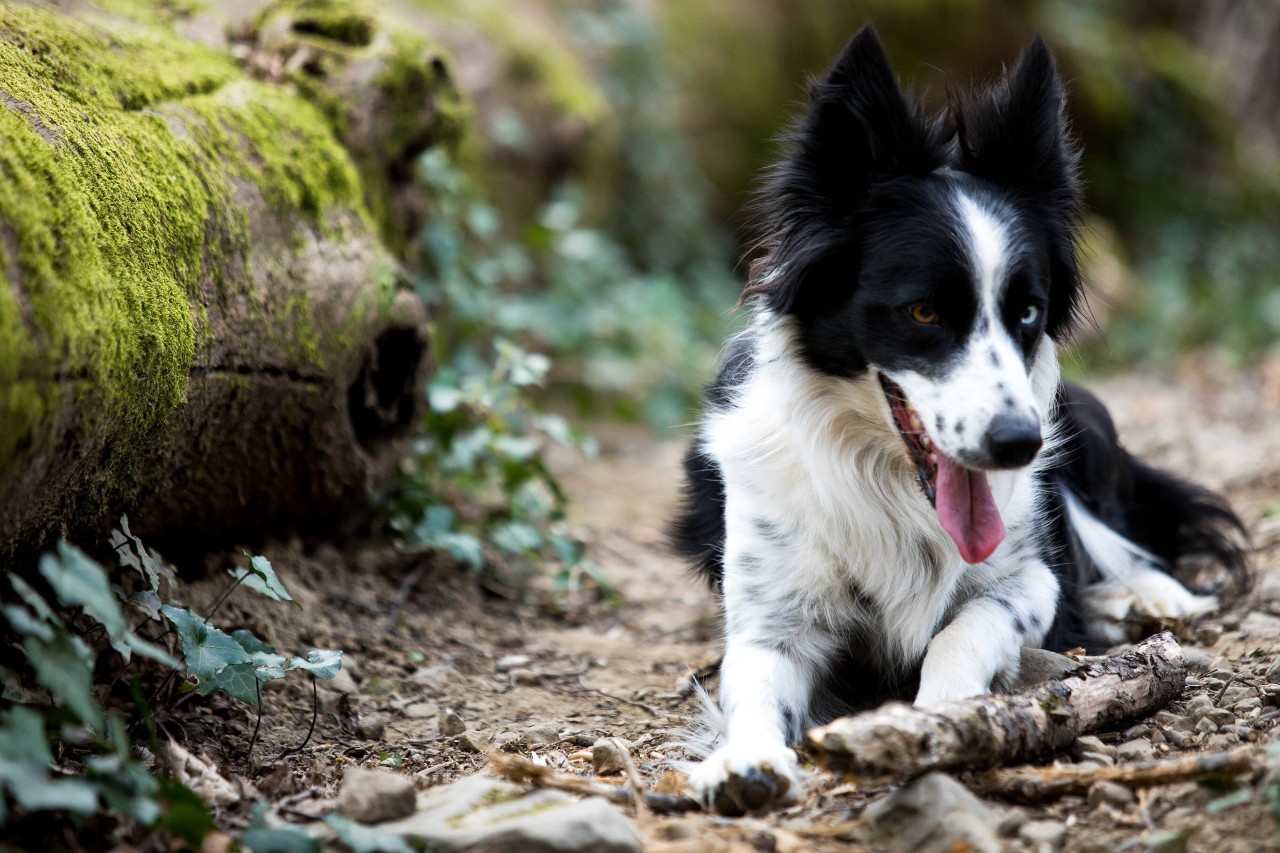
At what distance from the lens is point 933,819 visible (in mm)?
2352

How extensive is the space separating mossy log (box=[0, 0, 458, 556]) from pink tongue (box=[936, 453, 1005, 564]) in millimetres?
2038

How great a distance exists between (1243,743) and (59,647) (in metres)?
2.63

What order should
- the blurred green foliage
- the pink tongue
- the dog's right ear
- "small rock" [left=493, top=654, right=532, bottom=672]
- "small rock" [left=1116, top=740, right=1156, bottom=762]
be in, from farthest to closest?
the blurred green foliage, "small rock" [left=493, top=654, right=532, bottom=672], the dog's right ear, the pink tongue, "small rock" [left=1116, top=740, right=1156, bottom=762]

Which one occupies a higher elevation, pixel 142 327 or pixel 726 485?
pixel 142 327

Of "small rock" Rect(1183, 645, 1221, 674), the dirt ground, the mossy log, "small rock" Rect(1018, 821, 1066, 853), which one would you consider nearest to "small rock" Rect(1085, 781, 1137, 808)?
the dirt ground

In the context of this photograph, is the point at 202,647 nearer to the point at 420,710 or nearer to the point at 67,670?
the point at 67,670

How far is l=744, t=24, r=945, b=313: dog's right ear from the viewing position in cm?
323

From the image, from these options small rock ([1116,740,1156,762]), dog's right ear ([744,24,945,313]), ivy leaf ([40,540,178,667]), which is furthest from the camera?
dog's right ear ([744,24,945,313])

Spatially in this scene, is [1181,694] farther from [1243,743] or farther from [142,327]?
[142,327]

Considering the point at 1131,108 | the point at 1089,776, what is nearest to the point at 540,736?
the point at 1089,776

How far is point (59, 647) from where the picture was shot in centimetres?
212

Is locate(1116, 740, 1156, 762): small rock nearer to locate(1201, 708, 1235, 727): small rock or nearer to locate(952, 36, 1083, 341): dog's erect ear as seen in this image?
locate(1201, 708, 1235, 727): small rock

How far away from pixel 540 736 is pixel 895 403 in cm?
139

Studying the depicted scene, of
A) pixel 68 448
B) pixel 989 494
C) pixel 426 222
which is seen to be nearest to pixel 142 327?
pixel 68 448
